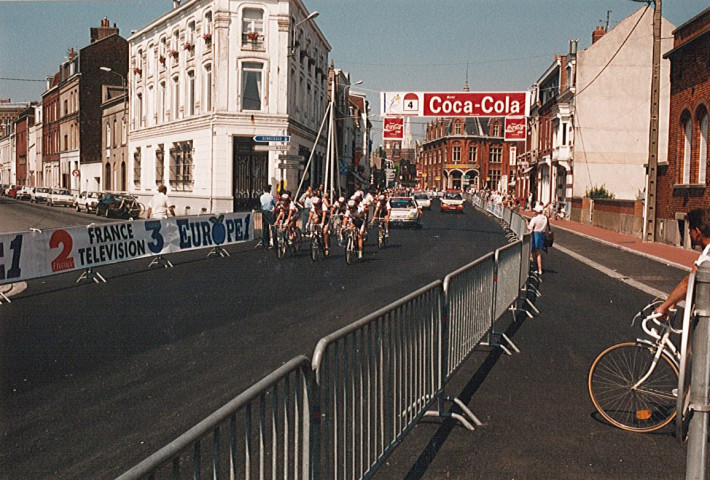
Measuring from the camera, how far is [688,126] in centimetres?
2667

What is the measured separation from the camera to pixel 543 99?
6631 centimetres

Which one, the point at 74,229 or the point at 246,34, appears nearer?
the point at 74,229

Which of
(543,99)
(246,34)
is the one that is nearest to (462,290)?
(246,34)

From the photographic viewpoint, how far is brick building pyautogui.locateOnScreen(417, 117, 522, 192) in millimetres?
126250

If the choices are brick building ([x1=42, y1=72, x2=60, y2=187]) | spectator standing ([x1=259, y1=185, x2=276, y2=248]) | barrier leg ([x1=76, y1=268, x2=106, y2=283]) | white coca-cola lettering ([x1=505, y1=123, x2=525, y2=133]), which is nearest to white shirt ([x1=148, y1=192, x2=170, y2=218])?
spectator standing ([x1=259, y1=185, x2=276, y2=248])

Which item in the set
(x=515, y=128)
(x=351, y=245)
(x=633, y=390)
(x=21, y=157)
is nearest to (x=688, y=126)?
(x=515, y=128)

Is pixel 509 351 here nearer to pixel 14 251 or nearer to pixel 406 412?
pixel 406 412

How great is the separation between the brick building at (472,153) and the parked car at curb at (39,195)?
284 feet

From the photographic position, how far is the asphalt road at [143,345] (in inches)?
206

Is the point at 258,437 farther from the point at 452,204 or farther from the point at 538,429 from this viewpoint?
the point at 452,204

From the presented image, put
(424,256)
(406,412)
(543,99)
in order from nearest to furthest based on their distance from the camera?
(406,412)
(424,256)
(543,99)

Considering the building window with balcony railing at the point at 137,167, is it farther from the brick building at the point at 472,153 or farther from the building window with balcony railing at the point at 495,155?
the building window with balcony railing at the point at 495,155

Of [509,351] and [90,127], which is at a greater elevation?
[90,127]

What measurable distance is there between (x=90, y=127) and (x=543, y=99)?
130ft
